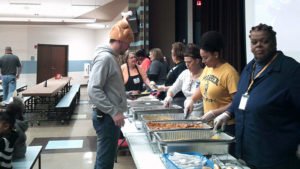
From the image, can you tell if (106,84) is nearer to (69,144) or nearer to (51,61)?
(69,144)

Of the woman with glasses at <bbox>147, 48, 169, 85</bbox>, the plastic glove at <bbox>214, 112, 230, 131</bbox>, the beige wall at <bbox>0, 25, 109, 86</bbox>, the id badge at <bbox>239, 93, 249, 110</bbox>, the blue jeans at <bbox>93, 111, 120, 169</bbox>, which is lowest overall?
the blue jeans at <bbox>93, 111, 120, 169</bbox>

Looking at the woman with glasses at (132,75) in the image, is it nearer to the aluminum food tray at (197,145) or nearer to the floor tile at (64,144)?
the floor tile at (64,144)

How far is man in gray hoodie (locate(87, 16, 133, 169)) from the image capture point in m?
1.83

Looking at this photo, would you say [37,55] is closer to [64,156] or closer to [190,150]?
[64,156]

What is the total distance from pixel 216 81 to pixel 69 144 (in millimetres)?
3024

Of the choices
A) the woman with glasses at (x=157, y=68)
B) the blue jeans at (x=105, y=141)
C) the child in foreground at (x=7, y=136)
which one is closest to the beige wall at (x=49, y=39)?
the woman with glasses at (x=157, y=68)

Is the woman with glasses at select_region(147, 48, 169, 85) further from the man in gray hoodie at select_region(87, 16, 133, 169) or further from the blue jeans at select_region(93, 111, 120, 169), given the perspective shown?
the blue jeans at select_region(93, 111, 120, 169)

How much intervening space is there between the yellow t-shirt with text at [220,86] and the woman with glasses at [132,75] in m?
1.87

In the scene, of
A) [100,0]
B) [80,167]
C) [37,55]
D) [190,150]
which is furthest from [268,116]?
[37,55]

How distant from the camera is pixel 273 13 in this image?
219 cm

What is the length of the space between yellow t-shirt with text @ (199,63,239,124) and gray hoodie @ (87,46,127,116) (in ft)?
1.87

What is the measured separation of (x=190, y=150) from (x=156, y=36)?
506cm

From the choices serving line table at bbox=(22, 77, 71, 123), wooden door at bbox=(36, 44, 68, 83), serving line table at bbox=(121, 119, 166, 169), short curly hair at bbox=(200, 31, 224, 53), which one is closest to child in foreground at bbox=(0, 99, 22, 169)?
serving line table at bbox=(121, 119, 166, 169)

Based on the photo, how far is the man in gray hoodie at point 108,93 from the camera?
5.99ft
